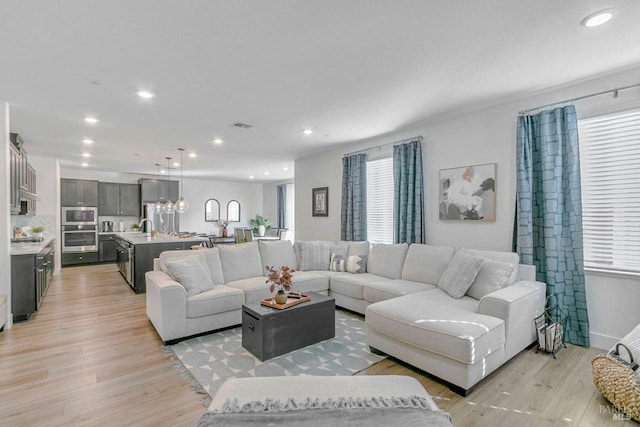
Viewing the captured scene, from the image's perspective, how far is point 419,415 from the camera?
3.55ft

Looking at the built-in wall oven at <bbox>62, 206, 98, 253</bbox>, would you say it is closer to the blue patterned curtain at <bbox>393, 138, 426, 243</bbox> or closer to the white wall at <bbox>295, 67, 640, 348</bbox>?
the white wall at <bbox>295, 67, 640, 348</bbox>

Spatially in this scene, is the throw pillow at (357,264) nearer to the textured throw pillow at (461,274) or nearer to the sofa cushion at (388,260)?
the sofa cushion at (388,260)

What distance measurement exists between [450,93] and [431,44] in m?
1.13

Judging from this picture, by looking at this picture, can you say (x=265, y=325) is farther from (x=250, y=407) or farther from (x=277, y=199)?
(x=277, y=199)

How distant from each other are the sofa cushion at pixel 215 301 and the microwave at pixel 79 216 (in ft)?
21.9

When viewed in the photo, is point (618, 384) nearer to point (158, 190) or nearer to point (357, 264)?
point (357, 264)

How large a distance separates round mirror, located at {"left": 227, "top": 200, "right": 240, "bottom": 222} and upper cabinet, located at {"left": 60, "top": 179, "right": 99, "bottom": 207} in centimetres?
400

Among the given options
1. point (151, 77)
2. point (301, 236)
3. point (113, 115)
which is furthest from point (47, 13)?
point (301, 236)

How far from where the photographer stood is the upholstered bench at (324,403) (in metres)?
1.05

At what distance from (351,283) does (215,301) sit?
5.64 feet

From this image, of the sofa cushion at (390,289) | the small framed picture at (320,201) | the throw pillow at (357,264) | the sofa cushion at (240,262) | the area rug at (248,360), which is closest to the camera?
the area rug at (248,360)

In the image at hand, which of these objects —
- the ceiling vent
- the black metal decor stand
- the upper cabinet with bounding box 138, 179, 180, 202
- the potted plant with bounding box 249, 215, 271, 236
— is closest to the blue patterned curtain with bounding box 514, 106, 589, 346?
the black metal decor stand

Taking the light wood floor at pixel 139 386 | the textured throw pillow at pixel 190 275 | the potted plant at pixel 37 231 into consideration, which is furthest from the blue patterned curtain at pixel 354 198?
the potted plant at pixel 37 231

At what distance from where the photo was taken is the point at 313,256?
15.9 ft
